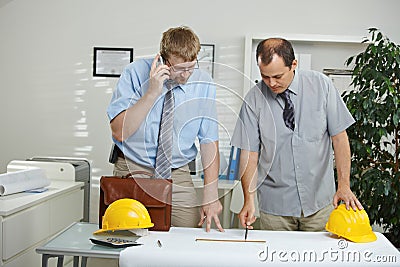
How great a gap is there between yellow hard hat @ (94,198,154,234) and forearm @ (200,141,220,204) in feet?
0.83

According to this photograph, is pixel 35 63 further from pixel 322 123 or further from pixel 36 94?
pixel 322 123

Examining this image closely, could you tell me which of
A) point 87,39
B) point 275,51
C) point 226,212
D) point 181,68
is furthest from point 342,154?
point 87,39

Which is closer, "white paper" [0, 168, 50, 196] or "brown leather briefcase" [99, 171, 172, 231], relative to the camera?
"brown leather briefcase" [99, 171, 172, 231]

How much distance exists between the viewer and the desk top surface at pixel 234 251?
6.04 feet

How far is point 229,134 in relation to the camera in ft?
6.83

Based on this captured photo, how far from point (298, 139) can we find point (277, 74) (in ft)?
0.95

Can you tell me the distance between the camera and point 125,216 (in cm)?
199

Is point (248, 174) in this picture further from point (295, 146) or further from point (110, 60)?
point (110, 60)

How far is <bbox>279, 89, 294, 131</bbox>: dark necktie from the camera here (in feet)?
7.65

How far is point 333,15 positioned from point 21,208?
2724mm

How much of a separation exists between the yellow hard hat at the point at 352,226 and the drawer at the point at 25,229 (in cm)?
140

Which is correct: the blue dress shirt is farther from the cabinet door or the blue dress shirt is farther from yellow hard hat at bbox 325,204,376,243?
the cabinet door

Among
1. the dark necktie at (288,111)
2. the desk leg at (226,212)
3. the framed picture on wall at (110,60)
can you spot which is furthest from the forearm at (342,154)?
the framed picture on wall at (110,60)

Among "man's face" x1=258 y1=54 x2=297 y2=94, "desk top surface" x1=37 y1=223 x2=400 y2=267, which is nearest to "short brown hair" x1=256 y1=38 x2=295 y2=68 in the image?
"man's face" x1=258 y1=54 x2=297 y2=94
